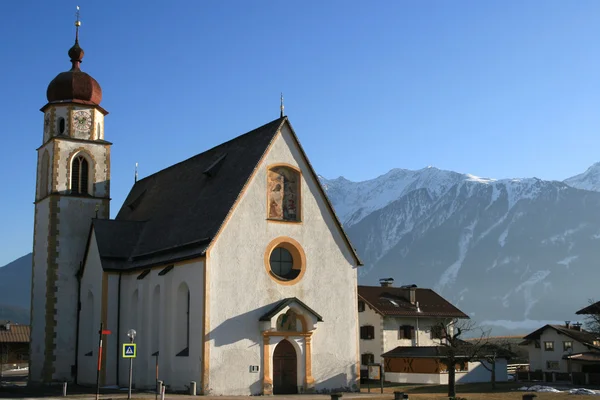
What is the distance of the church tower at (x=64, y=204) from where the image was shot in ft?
164

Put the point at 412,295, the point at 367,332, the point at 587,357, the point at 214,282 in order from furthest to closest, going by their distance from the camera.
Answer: the point at 412,295
the point at 367,332
the point at 587,357
the point at 214,282

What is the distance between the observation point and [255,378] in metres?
38.4

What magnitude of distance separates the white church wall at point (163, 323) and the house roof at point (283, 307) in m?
3.30

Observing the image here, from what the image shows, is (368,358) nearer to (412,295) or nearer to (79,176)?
(412,295)

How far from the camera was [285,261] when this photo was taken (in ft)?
135

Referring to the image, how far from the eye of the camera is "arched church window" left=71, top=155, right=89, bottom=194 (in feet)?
173

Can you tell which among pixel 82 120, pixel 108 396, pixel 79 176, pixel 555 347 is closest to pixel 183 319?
pixel 108 396

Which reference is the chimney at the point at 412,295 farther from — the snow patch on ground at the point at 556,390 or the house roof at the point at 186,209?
the house roof at the point at 186,209

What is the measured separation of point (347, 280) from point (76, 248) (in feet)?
62.8

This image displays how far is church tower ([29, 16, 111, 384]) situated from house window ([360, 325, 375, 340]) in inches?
1115

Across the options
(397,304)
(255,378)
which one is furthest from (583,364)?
(255,378)

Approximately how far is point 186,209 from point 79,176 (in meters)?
12.1

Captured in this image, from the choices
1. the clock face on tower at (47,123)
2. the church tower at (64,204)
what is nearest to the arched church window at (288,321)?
the church tower at (64,204)

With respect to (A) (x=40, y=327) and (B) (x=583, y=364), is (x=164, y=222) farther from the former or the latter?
(B) (x=583, y=364)
